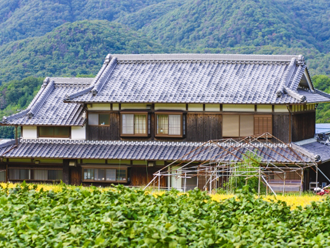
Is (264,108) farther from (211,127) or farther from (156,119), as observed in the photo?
(156,119)

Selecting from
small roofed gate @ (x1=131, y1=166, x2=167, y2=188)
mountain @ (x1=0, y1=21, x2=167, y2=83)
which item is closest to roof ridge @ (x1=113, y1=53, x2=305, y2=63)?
small roofed gate @ (x1=131, y1=166, x2=167, y2=188)

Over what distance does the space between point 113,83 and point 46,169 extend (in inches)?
221

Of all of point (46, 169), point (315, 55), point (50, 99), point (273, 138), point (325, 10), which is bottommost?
point (46, 169)

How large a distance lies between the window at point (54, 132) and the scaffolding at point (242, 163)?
5.51m

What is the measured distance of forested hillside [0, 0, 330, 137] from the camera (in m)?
80.9

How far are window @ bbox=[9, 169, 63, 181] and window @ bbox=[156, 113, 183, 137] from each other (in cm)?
556

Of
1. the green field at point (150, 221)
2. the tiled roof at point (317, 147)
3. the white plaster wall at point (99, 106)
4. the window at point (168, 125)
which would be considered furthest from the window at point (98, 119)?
the green field at point (150, 221)

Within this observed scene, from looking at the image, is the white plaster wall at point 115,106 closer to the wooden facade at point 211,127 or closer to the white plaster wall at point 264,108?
the wooden facade at point 211,127

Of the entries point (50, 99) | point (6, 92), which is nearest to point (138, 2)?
point (6, 92)

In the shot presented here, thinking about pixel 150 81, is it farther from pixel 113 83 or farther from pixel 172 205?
pixel 172 205

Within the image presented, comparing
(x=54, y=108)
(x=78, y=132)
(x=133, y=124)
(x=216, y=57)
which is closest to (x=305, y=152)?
(x=216, y=57)

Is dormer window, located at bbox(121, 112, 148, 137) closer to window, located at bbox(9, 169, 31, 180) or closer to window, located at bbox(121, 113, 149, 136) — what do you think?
window, located at bbox(121, 113, 149, 136)

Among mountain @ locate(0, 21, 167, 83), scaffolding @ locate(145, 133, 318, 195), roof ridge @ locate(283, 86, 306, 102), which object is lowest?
scaffolding @ locate(145, 133, 318, 195)

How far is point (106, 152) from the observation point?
25422 millimetres
